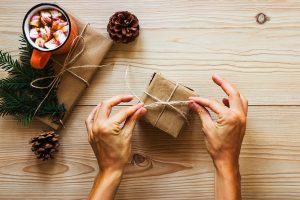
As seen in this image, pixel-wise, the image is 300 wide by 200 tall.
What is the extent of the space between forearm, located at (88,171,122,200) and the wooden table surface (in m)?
0.13

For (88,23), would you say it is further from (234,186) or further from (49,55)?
(234,186)

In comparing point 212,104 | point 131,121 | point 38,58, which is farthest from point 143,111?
point 38,58

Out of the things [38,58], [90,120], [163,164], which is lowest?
[163,164]

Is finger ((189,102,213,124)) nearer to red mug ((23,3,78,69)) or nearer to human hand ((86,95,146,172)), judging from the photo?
human hand ((86,95,146,172))

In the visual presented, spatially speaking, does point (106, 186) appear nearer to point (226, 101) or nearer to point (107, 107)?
point (107, 107)

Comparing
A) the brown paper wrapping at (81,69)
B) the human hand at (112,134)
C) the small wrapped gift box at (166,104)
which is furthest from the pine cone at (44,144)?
the small wrapped gift box at (166,104)

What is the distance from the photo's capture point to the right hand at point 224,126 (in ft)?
2.90

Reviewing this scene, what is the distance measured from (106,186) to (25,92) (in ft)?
1.09

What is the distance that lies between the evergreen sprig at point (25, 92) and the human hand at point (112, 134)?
0.15 m

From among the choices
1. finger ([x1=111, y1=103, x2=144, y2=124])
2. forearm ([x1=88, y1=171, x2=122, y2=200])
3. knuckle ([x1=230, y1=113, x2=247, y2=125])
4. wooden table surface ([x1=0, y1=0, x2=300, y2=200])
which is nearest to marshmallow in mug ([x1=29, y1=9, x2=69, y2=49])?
wooden table surface ([x1=0, y1=0, x2=300, y2=200])

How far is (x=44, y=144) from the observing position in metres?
1.01

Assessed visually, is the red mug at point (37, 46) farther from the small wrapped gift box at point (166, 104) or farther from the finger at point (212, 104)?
the finger at point (212, 104)

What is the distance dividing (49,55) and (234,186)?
540 mm

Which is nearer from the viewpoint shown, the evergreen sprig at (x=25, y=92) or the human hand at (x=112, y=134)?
the human hand at (x=112, y=134)
